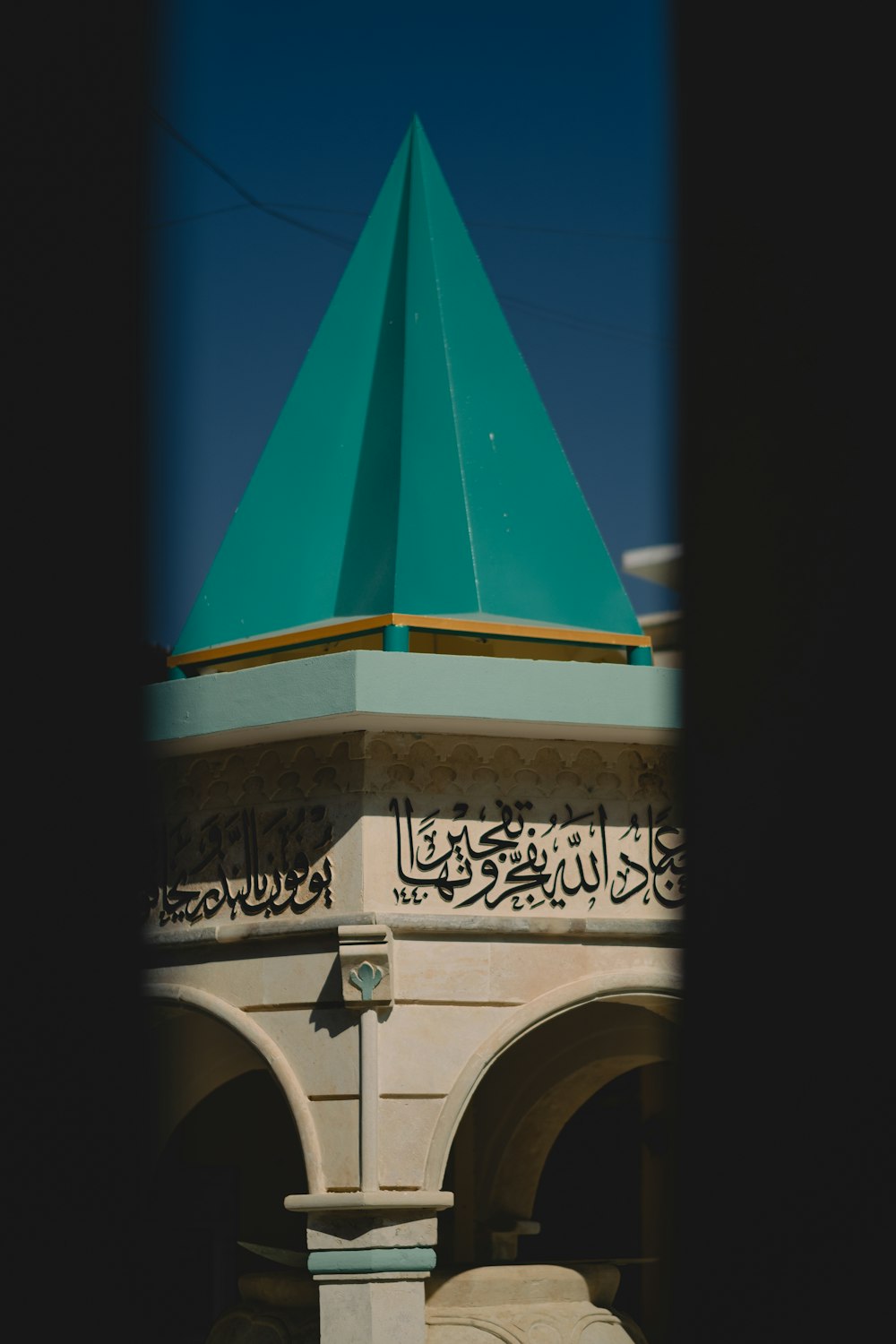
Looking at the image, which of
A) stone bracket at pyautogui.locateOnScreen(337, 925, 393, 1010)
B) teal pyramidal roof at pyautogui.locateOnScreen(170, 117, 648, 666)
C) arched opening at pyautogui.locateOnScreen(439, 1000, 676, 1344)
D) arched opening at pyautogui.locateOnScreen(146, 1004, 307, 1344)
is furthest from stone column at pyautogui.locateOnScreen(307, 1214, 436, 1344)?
arched opening at pyautogui.locateOnScreen(146, 1004, 307, 1344)

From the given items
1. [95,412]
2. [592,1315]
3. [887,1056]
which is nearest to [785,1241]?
[887,1056]

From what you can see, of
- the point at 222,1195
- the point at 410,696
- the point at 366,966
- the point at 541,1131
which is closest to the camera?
the point at 366,966

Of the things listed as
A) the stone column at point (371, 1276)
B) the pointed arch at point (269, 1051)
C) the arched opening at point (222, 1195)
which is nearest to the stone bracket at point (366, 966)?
the pointed arch at point (269, 1051)

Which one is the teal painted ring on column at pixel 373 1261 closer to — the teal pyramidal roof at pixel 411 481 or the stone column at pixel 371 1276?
the stone column at pixel 371 1276

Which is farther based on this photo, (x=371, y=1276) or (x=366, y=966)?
(x=366, y=966)

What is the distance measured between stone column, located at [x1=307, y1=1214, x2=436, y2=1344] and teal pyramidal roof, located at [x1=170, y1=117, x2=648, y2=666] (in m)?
2.53

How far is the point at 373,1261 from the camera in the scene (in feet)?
22.3

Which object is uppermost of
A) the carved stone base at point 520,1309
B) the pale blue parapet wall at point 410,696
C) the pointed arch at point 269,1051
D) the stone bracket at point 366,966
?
the pale blue parapet wall at point 410,696

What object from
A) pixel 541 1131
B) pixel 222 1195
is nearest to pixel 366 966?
pixel 541 1131

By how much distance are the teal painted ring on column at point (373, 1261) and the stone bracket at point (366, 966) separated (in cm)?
96

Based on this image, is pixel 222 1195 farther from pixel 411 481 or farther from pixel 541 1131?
pixel 411 481

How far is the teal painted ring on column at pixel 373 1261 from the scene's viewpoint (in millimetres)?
6797

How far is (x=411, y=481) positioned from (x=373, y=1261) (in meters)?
3.47

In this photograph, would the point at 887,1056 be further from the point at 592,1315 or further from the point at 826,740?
the point at 592,1315
